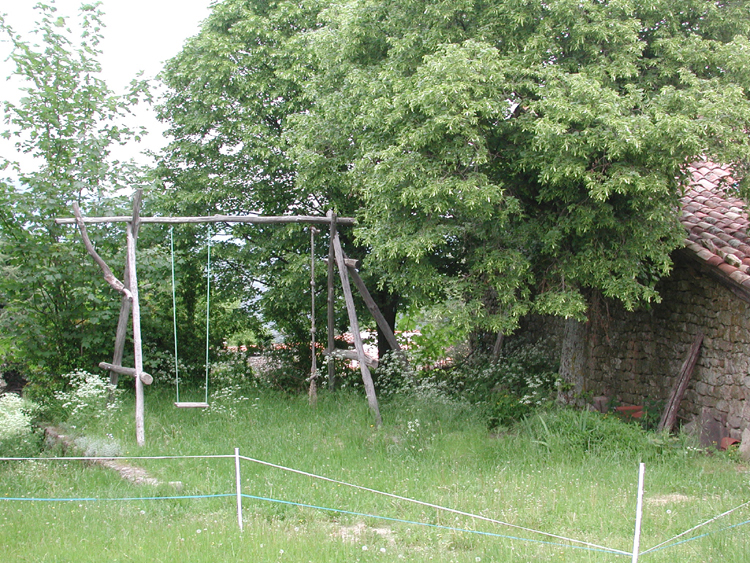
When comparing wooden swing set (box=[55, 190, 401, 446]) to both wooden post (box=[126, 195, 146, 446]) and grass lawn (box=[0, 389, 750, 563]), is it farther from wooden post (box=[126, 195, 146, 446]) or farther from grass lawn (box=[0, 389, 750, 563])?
grass lawn (box=[0, 389, 750, 563])

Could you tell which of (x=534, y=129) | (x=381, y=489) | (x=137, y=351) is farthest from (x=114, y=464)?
(x=534, y=129)

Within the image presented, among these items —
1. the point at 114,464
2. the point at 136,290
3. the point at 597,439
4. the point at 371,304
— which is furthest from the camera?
the point at 371,304

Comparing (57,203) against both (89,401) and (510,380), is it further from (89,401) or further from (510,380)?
(510,380)

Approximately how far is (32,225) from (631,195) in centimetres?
859

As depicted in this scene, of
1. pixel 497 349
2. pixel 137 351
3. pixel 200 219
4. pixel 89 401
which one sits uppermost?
pixel 200 219

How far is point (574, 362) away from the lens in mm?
9883

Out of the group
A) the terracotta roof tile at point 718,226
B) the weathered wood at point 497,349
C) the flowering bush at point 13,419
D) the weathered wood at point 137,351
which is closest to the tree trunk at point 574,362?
the terracotta roof tile at point 718,226

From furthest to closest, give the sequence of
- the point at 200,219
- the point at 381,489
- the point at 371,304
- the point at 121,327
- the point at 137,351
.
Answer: the point at 371,304
the point at 121,327
the point at 200,219
the point at 137,351
the point at 381,489

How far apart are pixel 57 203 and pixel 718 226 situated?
31.2ft

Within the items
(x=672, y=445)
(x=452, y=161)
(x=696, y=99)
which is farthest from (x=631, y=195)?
(x=672, y=445)

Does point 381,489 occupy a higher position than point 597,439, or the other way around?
point 597,439

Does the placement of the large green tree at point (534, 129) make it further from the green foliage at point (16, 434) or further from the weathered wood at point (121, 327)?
the green foliage at point (16, 434)

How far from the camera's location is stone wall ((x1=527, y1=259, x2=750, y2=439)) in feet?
28.0

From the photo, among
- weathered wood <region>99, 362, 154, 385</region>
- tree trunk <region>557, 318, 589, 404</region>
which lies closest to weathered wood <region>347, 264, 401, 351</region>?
tree trunk <region>557, 318, 589, 404</region>
